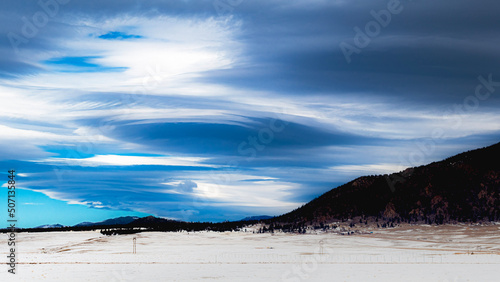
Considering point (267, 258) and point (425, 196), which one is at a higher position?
point (425, 196)

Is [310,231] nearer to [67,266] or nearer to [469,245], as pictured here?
[469,245]

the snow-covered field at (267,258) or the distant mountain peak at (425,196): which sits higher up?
the distant mountain peak at (425,196)

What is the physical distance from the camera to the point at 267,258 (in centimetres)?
7256

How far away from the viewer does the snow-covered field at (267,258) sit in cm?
5347

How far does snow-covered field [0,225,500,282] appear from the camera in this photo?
175 feet

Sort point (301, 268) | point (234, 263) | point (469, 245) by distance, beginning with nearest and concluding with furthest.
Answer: point (301, 268), point (234, 263), point (469, 245)

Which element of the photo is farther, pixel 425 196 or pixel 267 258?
pixel 425 196

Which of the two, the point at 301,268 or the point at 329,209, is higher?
the point at 329,209

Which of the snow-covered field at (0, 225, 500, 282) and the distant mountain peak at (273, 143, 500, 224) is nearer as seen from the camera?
the snow-covered field at (0, 225, 500, 282)

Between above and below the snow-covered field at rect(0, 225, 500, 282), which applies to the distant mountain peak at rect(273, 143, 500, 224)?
above

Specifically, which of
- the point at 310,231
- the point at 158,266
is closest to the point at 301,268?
the point at 158,266

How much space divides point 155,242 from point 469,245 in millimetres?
56855

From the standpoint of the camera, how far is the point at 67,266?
207 ft

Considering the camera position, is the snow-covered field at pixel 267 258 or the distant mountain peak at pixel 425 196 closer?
the snow-covered field at pixel 267 258
